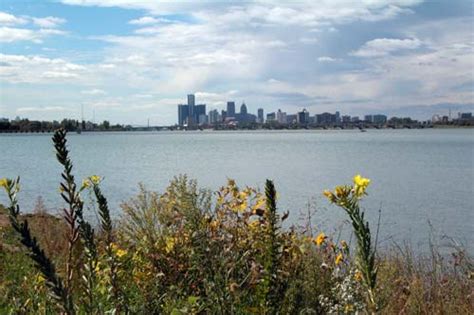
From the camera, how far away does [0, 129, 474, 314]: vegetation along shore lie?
1666mm

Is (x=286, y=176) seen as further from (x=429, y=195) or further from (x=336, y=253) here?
(x=336, y=253)

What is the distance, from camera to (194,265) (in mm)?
3363

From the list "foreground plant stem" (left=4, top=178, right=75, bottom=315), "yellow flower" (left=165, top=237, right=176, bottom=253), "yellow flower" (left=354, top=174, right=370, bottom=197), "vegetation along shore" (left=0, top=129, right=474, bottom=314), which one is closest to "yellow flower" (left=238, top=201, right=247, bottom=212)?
"vegetation along shore" (left=0, top=129, right=474, bottom=314)

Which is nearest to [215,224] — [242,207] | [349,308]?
[242,207]

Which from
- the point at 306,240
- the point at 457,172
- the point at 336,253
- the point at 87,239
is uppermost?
the point at 87,239

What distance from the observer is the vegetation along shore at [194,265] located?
1666 millimetres

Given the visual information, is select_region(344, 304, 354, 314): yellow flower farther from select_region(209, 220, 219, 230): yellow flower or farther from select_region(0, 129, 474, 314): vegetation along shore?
select_region(209, 220, 219, 230): yellow flower

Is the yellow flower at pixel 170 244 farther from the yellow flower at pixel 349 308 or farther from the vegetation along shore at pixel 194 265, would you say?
the yellow flower at pixel 349 308

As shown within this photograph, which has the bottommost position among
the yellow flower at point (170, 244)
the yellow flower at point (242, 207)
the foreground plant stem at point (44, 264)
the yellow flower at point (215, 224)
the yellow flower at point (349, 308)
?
the yellow flower at point (349, 308)

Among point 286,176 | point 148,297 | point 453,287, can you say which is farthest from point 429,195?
point 148,297

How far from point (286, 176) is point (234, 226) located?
28.7m

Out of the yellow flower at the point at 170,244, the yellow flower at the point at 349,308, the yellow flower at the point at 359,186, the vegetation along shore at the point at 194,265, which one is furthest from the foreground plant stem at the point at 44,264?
the yellow flower at the point at 170,244

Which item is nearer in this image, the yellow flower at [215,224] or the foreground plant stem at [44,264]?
the foreground plant stem at [44,264]

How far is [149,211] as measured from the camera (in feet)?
17.4
